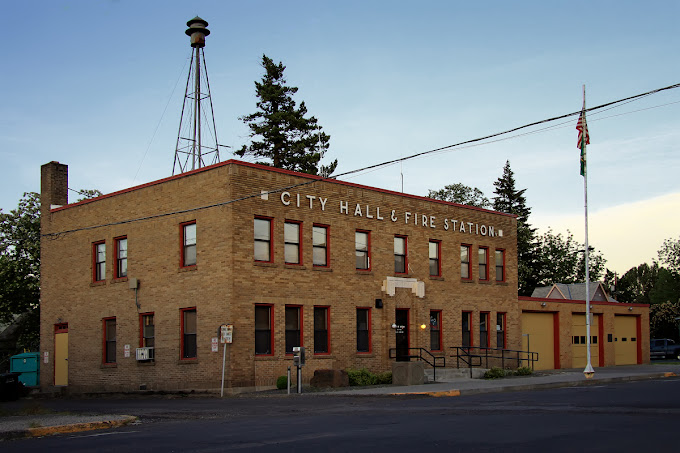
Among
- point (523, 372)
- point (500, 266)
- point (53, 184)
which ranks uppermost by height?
point (53, 184)

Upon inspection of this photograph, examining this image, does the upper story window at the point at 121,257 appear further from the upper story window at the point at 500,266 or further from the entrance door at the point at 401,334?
the upper story window at the point at 500,266

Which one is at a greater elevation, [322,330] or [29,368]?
[322,330]

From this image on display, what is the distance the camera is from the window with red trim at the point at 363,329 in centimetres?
3169

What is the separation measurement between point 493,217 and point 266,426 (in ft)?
85.2

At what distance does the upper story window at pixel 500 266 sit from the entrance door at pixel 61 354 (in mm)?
20407

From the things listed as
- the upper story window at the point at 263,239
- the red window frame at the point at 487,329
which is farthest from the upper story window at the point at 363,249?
the red window frame at the point at 487,329

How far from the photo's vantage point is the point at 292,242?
96.9 feet

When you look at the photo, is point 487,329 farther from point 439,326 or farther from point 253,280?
point 253,280

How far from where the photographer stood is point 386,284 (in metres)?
32.5

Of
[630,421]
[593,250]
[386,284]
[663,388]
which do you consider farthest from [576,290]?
[630,421]

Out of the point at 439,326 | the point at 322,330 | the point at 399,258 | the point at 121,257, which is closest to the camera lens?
the point at 322,330

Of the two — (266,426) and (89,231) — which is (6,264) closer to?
(89,231)

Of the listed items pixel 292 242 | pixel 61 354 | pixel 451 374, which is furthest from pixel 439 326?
pixel 61 354

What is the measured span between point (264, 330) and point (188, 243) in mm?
4301
